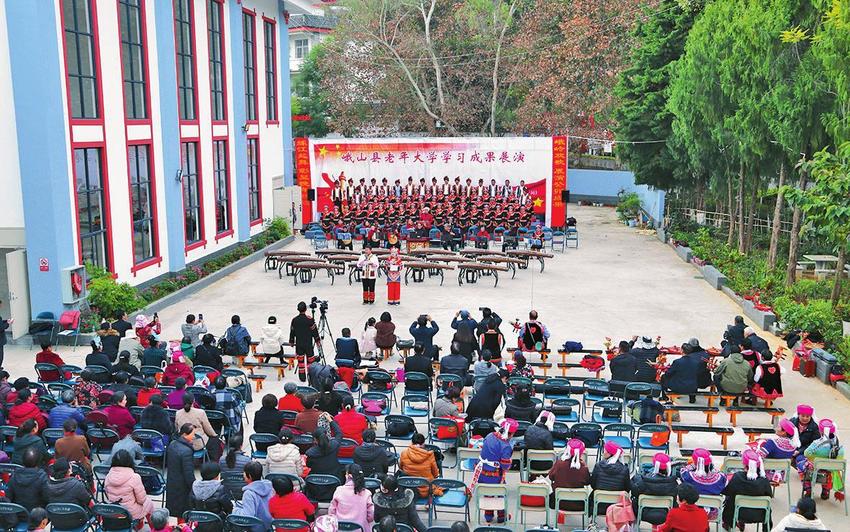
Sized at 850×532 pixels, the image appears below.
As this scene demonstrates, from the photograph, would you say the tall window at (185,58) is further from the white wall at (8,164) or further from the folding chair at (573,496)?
the folding chair at (573,496)

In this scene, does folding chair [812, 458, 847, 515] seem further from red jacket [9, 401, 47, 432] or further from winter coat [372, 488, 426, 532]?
red jacket [9, 401, 47, 432]

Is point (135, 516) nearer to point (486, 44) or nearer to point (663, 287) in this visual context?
point (663, 287)

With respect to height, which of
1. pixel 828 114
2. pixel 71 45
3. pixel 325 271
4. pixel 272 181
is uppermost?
pixel 71 45

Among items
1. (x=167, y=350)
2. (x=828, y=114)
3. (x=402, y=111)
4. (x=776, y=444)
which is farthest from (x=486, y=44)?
(x=776, y=444)

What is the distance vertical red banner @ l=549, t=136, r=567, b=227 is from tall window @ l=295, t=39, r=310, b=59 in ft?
131

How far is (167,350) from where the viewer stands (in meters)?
14.8

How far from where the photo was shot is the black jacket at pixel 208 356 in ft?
46.1

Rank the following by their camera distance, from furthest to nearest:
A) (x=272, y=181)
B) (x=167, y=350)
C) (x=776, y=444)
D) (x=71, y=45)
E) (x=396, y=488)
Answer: (x=272, y=181) → (x=71, y=45) → (x=167, y=350) → (x=776, y=444) → (x=396, y=488)

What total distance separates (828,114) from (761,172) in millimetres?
6572

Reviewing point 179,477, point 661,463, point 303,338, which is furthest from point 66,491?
point 303,338

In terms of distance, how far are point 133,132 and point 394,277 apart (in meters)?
7.79

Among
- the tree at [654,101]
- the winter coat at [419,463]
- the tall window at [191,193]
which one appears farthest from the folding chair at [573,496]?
the tree at [654,101]

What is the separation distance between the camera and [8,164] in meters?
18.5

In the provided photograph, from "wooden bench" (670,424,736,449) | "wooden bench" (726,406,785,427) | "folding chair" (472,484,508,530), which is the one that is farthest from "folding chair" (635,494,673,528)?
"wooden bench" (726,406,785,427)
